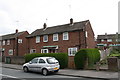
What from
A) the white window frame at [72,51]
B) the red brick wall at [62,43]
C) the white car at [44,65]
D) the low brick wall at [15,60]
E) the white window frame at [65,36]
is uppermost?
the white window frame at [65,36]

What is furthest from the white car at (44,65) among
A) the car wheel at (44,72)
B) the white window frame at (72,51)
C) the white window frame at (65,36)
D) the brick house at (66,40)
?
the white window frame at (65,36)

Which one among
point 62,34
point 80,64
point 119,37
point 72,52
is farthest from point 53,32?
point 119,37

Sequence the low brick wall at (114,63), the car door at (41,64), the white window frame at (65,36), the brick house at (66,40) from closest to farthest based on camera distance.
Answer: the car door at (41,64)
the low brick wall at (114,63)
the brick house at (66,40)
the white window frame at (65,36)

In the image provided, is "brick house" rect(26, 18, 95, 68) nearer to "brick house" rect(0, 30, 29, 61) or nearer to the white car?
"brick house" rect(0, 30, 29, 61)

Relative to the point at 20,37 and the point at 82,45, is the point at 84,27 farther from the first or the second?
the point at 20,37

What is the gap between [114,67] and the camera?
1237 cm

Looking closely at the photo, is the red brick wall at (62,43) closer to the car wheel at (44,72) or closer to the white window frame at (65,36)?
the white window frame at (65,36)

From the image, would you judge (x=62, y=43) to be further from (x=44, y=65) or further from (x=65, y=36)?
(x=44, y=65)

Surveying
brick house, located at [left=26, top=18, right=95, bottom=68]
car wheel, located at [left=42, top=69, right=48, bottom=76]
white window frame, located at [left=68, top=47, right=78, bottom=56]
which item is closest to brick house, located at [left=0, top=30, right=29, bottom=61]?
brick house, located at [left=26, top=18, right=95, bottom=68]

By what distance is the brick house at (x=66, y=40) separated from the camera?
69.2 feet

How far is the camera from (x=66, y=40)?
883 inches

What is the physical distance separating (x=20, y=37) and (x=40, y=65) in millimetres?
23713

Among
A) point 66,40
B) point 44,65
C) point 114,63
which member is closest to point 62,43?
point 66,40

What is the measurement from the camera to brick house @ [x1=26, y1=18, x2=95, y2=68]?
69.2ft
